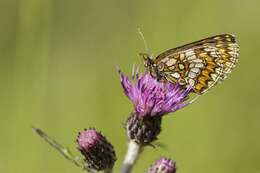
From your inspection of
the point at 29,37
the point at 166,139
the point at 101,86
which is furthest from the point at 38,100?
the point at 101,86

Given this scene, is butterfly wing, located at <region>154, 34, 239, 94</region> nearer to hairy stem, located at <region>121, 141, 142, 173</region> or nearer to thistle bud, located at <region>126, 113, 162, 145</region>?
thistle bud, located at <region>126, 113, 162, 145</region>

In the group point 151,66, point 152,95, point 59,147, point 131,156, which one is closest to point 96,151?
point 131,156

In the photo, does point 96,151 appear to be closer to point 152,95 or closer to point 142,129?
point 142,129

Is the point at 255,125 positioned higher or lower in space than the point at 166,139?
lower

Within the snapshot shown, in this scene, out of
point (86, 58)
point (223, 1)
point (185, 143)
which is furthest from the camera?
point (86, 58)

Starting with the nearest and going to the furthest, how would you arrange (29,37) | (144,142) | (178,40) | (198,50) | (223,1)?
1. (144,142)
2. (198,50)
3. (29,37)
4. (178,40)
5. (223,1)

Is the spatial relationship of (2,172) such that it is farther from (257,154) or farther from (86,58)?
(86,58)

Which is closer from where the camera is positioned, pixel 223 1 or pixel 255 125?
pixel 255 125
